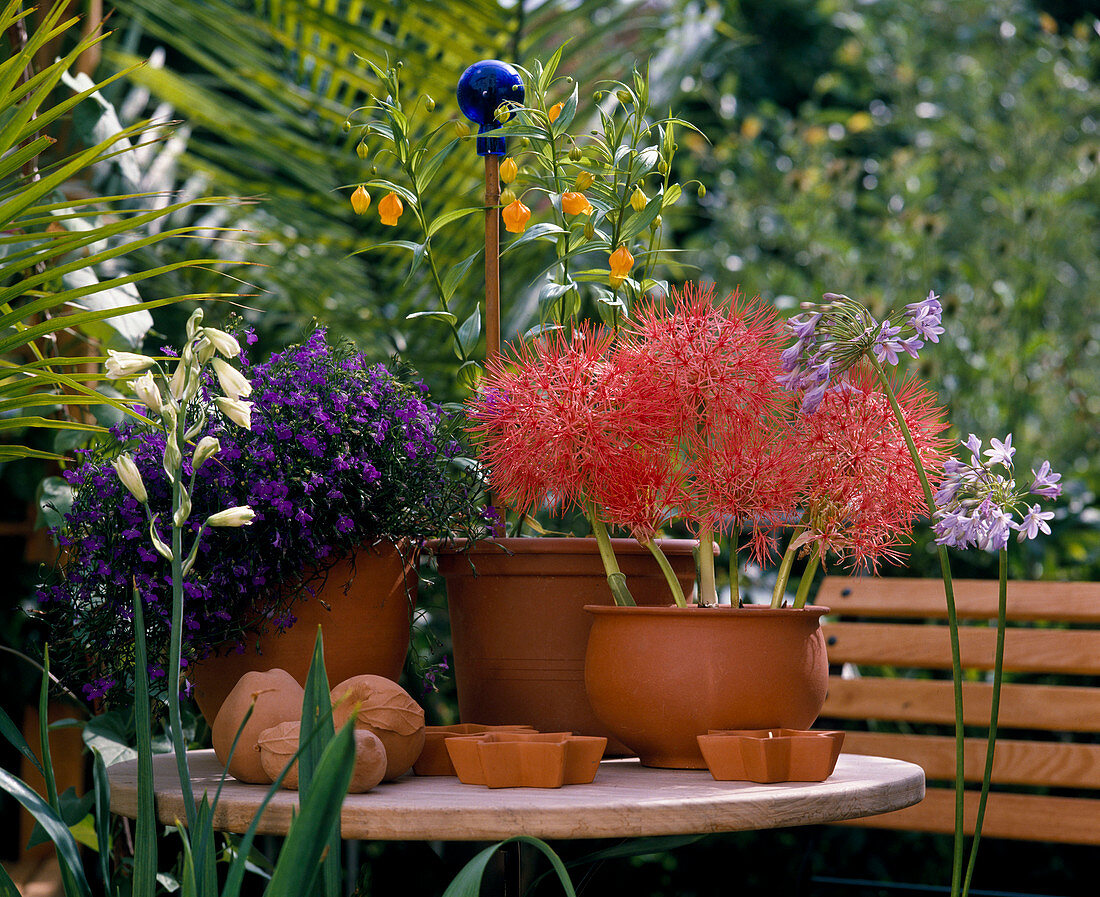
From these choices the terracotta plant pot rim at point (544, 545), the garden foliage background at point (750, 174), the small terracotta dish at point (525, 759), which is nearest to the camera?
the small terracotta dish at point (525, 759)

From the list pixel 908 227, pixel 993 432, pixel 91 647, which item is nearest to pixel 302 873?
pixel 91 647

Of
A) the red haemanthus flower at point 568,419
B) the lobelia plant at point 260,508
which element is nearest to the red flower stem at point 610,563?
the red haemanthus flower at point 568,419

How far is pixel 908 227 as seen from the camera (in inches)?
126

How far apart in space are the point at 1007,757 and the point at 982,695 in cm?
10

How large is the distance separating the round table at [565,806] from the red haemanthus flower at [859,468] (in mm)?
236

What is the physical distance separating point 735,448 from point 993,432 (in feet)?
5.98

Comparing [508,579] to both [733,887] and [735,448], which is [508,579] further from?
[733,887]

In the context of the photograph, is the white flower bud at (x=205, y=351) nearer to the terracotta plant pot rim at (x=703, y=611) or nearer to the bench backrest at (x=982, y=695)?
the terracotta plant pot rim at (x=703, y=611)

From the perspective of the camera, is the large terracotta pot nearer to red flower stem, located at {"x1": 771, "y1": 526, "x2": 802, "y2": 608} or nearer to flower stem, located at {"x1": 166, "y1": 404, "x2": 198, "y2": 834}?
red flower stem, located at {"x1": 771, "y1": 526, "x2": 802, "y2": 608}

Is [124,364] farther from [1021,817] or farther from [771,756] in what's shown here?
[1021,817]

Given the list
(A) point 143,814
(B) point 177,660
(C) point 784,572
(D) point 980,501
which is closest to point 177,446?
(B) point 177,660

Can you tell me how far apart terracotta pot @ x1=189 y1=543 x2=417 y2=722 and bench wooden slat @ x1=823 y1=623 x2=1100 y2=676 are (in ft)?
3.17

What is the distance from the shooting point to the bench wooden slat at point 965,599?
5.68ft

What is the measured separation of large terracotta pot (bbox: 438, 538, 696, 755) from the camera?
3.83ft
